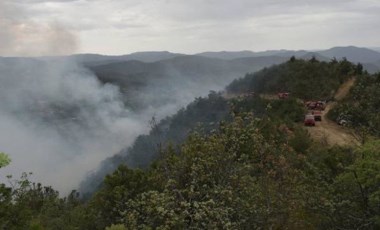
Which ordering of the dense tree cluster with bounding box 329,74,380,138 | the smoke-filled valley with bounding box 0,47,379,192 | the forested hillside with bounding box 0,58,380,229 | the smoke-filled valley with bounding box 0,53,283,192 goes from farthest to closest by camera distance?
1. the smoke-filled valley with bounding box 0,53,283,192
2. the smoke-filled valley with bounding box 0,47,379,192
3. the dense tree cluster with bounding box 329,74,380,138
4. the forested hillside with bounding box 0,58,380,229

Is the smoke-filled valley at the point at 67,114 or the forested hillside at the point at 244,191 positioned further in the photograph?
the smoke-filled valley at the point at 67,114

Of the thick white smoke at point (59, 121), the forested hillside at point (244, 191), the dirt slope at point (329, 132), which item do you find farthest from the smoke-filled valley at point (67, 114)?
the forested hillside at point (244, 191)

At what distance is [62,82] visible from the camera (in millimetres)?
123000

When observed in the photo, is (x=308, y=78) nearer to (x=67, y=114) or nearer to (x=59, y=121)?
(x=67, y=114)

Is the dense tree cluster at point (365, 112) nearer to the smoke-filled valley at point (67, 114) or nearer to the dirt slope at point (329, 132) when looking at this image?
the dirt slope at point (329, 132)

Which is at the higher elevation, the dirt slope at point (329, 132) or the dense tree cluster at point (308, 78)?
the dense tree cluster at point (308, 78)

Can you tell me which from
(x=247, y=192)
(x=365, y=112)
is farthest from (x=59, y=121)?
(x=247, y=192)

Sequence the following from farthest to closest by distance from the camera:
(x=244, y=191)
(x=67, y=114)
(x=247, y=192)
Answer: (x=67, y=114), (x=244, y=191), (x=247, y=192)

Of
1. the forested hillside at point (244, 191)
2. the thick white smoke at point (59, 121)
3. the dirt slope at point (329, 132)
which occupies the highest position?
the forested hillside at point (244, 191)

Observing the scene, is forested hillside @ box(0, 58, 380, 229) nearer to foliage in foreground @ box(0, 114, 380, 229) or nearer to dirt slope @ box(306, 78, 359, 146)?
foliage in foreground @ box(0, 114, 380, 229)

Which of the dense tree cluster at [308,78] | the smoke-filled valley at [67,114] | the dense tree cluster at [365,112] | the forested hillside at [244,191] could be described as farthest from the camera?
the smoke-filled valley at [67,114]

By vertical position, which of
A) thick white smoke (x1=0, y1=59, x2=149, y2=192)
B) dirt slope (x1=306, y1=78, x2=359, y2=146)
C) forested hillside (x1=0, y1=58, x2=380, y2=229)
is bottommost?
thick white smoke (x1=0, y1=59, x2=149, y2=192)

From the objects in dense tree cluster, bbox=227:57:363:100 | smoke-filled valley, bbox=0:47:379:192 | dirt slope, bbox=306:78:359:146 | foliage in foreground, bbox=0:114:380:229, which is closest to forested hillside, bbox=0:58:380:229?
foliage in foreground, bbox=0:114:380:229

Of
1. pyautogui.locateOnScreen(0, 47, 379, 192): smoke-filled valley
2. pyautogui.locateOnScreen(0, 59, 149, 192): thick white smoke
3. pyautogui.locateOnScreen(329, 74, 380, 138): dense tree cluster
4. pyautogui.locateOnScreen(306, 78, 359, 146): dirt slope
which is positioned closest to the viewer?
pyautogui.locateOnScreen(329, 74, 380, 138): dense tree cluster
